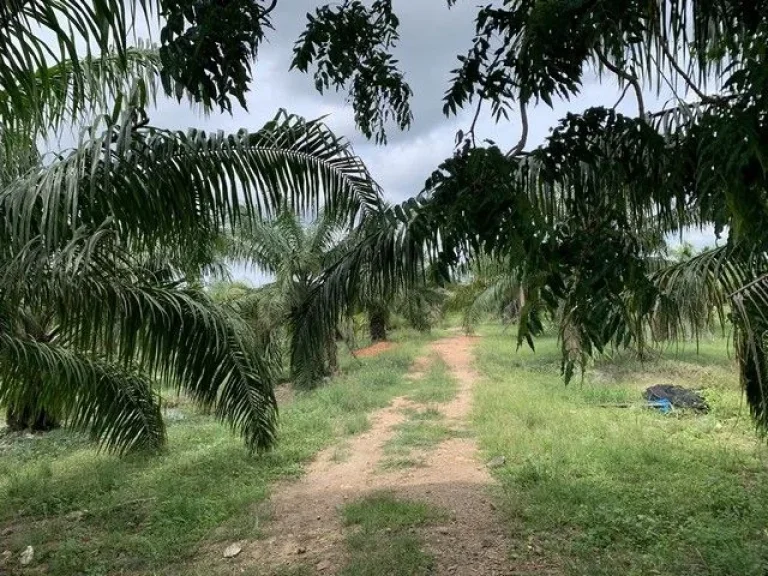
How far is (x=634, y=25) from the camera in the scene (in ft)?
8.05

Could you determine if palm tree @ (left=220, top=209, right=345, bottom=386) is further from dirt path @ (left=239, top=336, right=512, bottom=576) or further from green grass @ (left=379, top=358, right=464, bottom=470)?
dirt path @ (left=239, top=336, right=512, bottom=576)

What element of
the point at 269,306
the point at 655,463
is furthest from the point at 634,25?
the point at 269,306

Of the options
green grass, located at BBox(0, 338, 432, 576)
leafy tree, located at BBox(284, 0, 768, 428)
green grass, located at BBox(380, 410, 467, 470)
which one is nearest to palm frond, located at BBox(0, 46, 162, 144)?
leafy tree, located at BBox(284, 0, 768, 428)

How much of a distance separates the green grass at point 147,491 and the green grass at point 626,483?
7.82 feet

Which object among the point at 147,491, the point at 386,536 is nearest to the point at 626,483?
the point at 386,536

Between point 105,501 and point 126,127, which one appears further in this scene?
point 105,501

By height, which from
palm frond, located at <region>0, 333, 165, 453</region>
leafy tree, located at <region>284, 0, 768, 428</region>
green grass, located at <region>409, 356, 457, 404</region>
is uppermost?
leafy tree, located at <region>284, 0, 768, 428</region>

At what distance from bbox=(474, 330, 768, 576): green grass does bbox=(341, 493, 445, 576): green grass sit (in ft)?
2.38

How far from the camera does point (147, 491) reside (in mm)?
6574

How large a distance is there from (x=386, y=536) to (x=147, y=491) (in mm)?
3113

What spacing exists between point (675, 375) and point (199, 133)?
42.9ft

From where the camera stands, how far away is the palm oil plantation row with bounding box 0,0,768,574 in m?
2.26

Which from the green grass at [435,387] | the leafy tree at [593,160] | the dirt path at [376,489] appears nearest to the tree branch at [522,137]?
the leafy tree at [593,160]

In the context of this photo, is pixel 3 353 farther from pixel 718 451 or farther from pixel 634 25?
pixel 718 451
